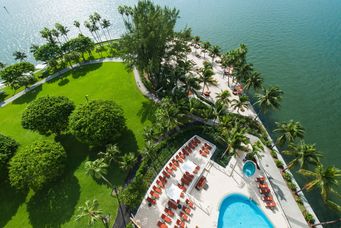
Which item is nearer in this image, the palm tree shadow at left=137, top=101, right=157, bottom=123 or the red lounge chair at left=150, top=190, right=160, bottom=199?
the red lounge chair at left=150, top=190, right=160, bottom=199

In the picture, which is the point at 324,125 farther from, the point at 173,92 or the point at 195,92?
the point at 173,92

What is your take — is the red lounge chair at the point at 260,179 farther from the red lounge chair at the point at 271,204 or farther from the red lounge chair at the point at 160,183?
the red lounge chair at the point at 160,183

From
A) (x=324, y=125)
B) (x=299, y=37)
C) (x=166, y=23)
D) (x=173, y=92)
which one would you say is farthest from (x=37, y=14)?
(x=324, y=125)

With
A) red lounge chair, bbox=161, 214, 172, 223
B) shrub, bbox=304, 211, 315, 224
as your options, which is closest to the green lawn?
red lounge chair, bbox=161, 214, 172, 223

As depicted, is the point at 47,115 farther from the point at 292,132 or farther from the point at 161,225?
the point at 292,132

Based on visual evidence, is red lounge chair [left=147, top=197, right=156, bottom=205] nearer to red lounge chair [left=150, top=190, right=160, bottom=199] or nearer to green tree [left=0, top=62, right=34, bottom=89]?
red lounge chair [left=150, top=190, right=160, bottom=199]

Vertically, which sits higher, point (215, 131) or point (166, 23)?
point (166, 23)

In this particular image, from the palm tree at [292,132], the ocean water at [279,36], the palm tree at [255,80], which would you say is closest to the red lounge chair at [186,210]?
the palm tree at [292,132]

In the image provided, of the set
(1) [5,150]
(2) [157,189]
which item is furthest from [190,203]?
(1) [5,150]
